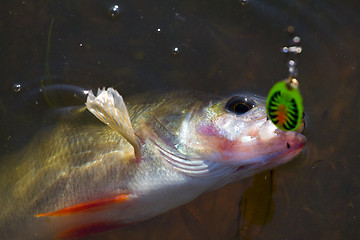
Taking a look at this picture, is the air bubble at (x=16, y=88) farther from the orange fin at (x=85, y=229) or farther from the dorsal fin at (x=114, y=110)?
the orange fin at (x=85, y=229)

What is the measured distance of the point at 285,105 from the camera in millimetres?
2127

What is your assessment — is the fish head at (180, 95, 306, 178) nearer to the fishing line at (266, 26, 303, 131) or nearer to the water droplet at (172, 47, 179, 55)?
the fishing line at (266, 26, 303, 131)

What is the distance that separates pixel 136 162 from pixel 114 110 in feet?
1.36

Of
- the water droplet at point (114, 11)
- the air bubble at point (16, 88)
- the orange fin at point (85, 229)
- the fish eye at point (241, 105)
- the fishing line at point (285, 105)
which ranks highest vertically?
the fishing line at point (285, 105)

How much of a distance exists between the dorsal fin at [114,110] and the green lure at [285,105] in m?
1.00

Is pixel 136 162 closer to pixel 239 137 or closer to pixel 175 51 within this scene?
pixel 239 137

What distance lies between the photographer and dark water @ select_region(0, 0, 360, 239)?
140 inches

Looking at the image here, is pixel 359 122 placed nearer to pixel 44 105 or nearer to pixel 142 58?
pixel 142 58

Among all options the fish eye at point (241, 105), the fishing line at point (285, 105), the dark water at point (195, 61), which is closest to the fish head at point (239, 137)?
the fish eye at point (241, 105)

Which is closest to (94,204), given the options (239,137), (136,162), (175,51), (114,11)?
(136,162)

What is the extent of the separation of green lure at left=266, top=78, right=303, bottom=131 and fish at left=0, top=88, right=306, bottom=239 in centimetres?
40

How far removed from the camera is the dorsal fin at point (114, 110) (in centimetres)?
279

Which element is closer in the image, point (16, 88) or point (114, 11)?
point (16, 88)

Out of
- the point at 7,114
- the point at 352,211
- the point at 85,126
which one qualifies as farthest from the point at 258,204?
the point at 7,114
